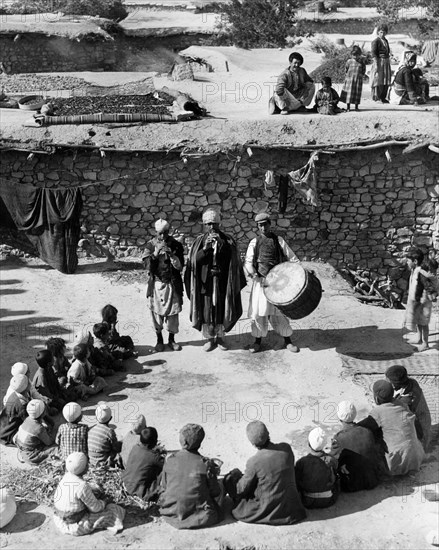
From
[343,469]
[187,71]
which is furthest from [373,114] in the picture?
[343,469]

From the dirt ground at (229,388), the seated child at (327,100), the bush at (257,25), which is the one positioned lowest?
the dirt ground at (229,388)

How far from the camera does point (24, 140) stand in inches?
527

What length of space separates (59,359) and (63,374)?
7.0 inches

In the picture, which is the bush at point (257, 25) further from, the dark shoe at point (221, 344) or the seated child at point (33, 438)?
the seated child at point (33, 438)

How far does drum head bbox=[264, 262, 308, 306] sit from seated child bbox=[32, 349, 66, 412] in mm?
2663

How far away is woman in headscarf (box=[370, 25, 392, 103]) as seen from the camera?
15.2 metres

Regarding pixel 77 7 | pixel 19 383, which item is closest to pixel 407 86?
pixel 19 383

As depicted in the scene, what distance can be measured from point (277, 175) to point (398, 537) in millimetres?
7223

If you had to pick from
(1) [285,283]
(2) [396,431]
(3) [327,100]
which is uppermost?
(3) [327,100]

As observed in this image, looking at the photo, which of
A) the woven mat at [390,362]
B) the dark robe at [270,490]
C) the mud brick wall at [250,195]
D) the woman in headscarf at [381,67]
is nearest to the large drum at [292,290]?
the woven mat at [390,362]

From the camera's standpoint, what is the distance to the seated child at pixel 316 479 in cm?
755

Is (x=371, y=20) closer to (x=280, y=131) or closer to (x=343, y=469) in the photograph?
(x=280, y=131)

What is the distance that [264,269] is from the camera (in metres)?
10.5

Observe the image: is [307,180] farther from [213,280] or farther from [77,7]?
[77,7]
